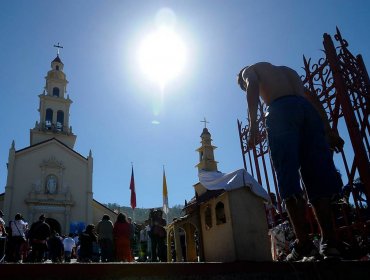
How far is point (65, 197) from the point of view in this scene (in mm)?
29266

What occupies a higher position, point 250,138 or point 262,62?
point 262,62

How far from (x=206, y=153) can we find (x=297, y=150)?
30757 mm

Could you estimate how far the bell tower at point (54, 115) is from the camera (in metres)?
33.2

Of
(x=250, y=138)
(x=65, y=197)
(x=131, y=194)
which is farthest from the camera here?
(x=65, y=197)

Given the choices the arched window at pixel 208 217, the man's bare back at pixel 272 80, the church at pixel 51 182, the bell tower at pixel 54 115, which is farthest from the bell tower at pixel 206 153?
the man's bare back at pixel 272 80

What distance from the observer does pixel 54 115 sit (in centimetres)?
3475

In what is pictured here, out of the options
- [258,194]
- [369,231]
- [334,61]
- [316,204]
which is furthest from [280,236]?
[316,204]

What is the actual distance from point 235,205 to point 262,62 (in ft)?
10.8

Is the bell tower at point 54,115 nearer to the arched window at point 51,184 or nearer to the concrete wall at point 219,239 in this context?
the arched window at point 51,184

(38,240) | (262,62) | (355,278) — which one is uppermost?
(262,62)

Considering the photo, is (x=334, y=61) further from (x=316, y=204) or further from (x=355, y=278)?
(x=355, y=278)

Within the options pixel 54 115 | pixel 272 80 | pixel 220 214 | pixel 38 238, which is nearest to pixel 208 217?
pixel 220 214

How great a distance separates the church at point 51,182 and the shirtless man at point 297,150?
1115 inches

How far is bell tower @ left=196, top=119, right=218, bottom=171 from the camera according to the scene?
108 feet
